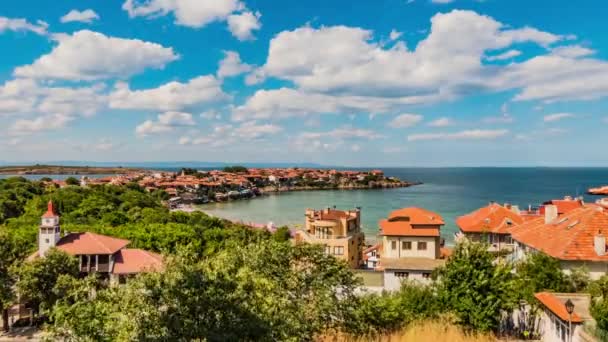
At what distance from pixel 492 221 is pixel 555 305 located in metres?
15.8

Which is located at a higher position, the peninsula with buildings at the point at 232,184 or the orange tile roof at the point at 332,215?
the orange tile roof at the point at 332,215

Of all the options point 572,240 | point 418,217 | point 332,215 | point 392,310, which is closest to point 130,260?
point 332,215

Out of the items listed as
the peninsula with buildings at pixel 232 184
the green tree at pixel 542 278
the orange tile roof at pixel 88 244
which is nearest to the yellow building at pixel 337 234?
the orange tile roof at pixel 88 244

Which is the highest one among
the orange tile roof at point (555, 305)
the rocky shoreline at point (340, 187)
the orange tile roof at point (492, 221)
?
the orange tile roof at point (492, 221)

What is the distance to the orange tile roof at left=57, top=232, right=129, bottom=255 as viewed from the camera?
2755 centimetres

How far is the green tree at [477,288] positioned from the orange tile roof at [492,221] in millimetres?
13507

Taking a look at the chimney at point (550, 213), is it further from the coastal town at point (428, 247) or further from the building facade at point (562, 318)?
the building facade at point (562, 318)

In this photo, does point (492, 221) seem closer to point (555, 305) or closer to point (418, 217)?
point (418, 217)

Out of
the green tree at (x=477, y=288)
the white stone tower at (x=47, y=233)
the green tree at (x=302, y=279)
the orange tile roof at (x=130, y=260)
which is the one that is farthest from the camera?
the orange tile roof at (x=130, y=260)

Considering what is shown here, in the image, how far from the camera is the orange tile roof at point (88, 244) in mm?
27547

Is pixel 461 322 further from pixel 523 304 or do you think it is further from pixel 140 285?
pixel 140 285

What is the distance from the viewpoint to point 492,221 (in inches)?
1182

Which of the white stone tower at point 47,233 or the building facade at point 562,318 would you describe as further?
the white stone tower at point 47,233

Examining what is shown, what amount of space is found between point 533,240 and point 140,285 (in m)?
21.4
